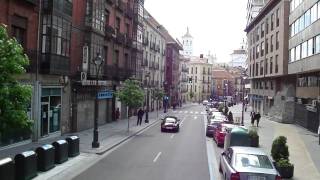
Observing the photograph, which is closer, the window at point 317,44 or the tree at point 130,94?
the window at point 317,44

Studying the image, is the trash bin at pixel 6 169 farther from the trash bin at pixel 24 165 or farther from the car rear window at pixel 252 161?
the car rear window at pixel 252 161

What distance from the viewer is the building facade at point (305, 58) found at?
40094mm

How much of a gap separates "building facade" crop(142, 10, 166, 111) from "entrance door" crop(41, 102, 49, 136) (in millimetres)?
33806

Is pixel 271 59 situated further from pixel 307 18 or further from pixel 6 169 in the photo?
pixel 6 169

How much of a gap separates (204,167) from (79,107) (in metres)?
16.8

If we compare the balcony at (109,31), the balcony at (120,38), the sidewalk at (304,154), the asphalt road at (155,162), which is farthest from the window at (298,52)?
the asphalt road at (155,162)

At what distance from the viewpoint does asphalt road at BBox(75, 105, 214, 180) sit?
1892cm

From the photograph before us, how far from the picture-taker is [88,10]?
36812 millimetres

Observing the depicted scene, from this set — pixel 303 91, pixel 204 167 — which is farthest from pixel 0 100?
pixel 303 91

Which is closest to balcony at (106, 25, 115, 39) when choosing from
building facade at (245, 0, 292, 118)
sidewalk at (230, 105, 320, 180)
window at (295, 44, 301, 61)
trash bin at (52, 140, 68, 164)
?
sidewalk at (230, 105, 320, 180)

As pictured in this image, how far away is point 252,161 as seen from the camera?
15.5 m

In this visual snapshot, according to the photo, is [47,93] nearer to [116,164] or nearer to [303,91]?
[116,164]

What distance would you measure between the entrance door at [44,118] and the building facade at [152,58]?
33806 mm

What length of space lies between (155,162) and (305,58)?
82.4 feet
